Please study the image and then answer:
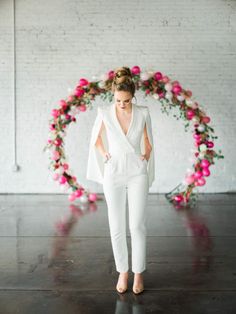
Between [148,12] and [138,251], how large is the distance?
4.84 meters

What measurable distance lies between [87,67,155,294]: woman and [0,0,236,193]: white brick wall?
12.7 ft

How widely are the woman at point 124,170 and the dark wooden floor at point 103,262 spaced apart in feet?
0.90

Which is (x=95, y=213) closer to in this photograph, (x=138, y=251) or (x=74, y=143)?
(x=74, y=143)

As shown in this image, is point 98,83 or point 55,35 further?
point 55,35

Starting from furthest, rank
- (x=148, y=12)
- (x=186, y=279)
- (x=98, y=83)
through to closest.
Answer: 1. (x=148, y=12)
2. (x=98, y=83)
3. (x=186, y=279)

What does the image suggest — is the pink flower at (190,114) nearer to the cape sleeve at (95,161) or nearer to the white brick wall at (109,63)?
the white brick wall at (109,63)

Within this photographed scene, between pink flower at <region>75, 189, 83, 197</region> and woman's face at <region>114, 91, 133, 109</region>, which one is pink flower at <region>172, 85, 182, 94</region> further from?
woman's face at <region>114, 91, 133, 109</region>

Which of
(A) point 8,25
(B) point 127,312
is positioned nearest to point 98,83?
(A) point 8,25

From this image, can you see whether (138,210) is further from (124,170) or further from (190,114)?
(190,114)

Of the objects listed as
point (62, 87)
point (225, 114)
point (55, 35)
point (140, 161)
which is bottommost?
point (140, 161)

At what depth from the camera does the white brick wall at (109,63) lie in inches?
252

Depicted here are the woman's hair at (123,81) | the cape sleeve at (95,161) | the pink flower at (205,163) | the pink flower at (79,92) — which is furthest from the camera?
the pink flower at (79,92)

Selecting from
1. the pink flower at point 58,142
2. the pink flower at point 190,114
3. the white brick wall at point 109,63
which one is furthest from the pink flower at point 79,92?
the pink flower at point 190,114

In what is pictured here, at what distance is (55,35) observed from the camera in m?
6.46
